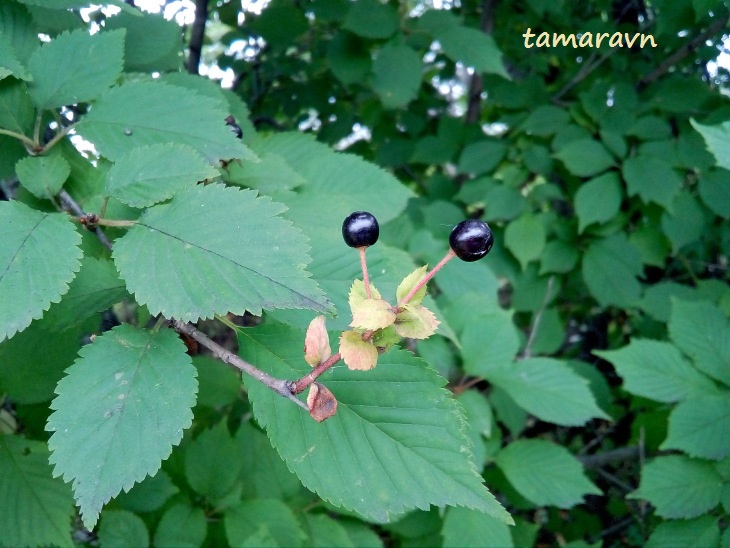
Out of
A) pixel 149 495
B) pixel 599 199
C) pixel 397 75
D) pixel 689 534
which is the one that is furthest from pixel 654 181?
pixel 149 495

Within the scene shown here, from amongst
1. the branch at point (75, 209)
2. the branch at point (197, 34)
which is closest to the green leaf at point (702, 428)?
the branch at point (75, 209)

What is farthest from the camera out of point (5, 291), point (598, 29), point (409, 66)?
point (598, 29)

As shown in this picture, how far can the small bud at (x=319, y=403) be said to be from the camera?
29.5 inches

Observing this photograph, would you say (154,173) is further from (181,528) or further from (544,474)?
(544,474)

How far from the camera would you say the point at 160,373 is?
0.89 m

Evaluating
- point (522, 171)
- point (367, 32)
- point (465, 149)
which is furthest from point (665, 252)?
point (367, 32)

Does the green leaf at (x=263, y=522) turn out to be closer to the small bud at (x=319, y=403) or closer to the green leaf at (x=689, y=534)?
the small bud at (x=319, y=403)

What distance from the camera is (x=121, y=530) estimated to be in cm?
142

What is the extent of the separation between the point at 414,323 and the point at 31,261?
23.6 inches

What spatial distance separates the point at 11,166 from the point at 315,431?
90 cm

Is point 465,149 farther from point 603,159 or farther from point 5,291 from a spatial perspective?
point 5,291

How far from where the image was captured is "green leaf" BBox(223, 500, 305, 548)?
1.62 meters

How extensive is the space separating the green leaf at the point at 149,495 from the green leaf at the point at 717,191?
2.68m

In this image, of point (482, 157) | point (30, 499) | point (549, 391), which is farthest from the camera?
point (482, 157)
